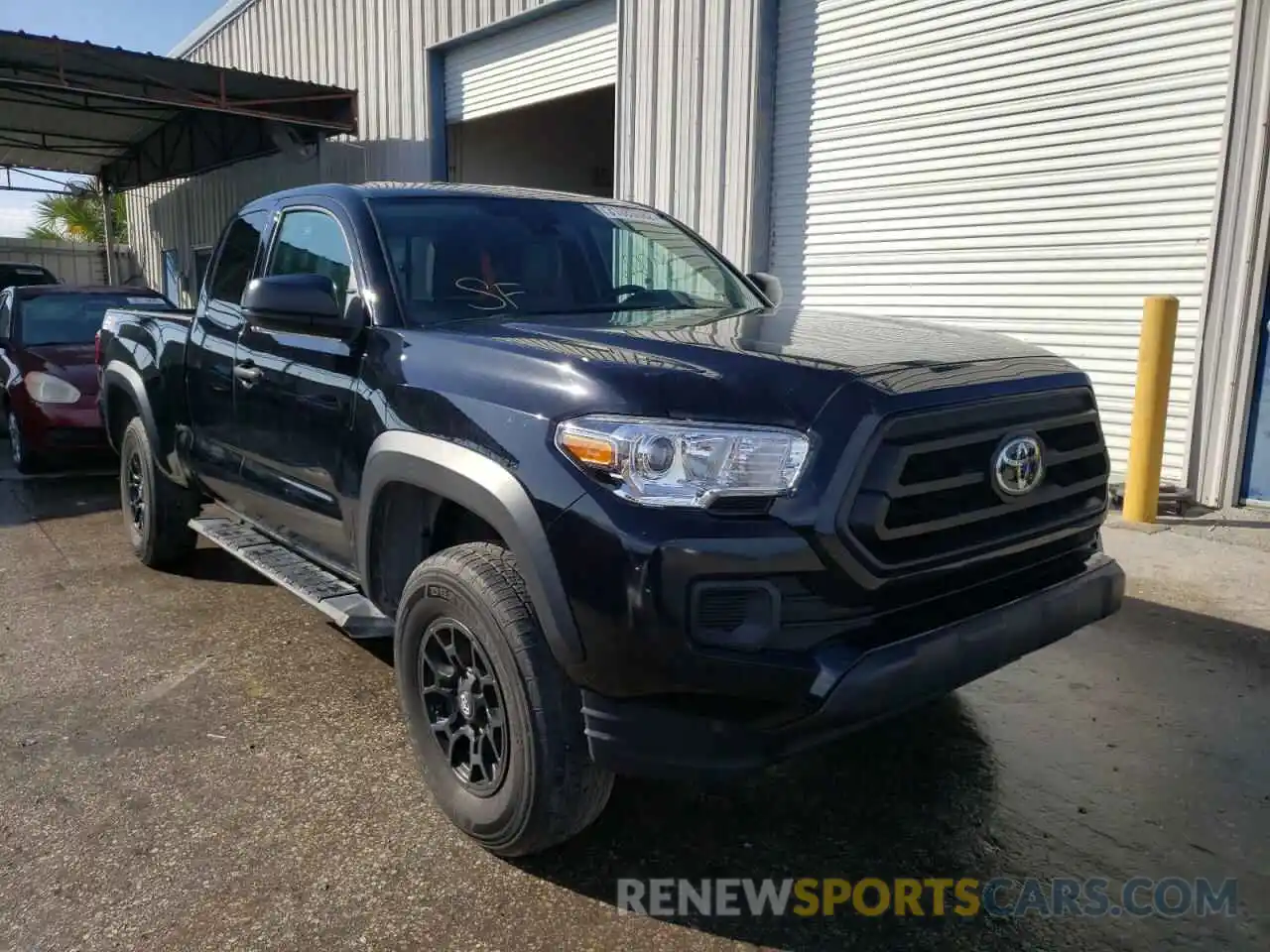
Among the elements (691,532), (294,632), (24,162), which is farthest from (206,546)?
(24,162)

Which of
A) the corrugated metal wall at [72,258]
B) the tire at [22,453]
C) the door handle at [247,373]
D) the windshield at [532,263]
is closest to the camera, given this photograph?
the windshield at [532,263]

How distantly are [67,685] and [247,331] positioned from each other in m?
1.57

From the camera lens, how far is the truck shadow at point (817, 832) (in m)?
2.48

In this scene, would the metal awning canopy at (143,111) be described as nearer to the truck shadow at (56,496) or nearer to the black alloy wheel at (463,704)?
the truck shadow at (56,496)

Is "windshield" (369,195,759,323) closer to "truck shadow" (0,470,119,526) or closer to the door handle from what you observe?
the door handle

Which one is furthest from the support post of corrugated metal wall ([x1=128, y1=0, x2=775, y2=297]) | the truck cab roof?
the truck cab roof

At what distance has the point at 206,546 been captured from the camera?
5.98m

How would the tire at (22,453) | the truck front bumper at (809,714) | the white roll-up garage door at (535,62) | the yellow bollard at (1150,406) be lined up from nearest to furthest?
the truck front bumper at (809,714) → the yellow bollard at (1150,406) → the tire at (22,453) → the white roll-up garage door at (535,62)

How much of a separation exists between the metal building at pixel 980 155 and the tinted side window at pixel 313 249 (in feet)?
17.7

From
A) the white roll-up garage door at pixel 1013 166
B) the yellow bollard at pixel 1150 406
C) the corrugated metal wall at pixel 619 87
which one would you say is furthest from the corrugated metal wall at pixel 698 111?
the yellow bollard at pixel 1150 406

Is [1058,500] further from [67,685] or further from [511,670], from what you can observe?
[67,685]

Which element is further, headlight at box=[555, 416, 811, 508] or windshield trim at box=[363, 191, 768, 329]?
windshield trim at box=[363, 191, 768, 329]

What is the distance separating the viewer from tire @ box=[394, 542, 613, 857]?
2434mm

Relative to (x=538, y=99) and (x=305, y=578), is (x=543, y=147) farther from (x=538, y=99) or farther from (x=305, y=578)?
(x=305, y=578)
